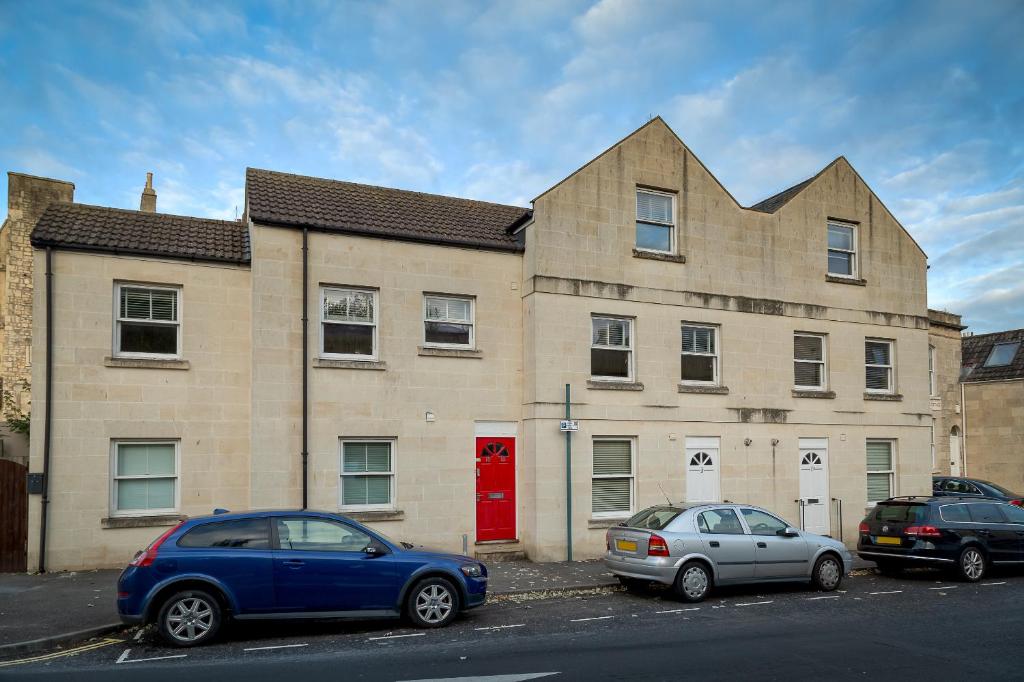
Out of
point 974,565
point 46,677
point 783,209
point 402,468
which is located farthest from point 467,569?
point 783,209

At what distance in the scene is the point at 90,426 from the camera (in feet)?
48.1

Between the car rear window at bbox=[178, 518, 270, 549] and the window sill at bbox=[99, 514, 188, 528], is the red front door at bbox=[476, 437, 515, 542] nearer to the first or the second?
the window sill at bbox=[99, 514, 188, 528]

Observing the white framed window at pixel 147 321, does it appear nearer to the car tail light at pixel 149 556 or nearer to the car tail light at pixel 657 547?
the car tail light at pixel 149 556

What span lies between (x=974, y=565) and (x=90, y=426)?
1628 centimetres

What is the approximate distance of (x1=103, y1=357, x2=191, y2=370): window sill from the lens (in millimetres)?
14859

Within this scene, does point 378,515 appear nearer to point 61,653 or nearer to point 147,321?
point 147,321

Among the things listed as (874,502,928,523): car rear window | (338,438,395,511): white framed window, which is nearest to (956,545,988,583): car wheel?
(874,502,928,523): car rear window

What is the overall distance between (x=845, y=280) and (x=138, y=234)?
1653 centimetres

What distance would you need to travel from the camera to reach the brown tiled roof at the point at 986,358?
1232 inches

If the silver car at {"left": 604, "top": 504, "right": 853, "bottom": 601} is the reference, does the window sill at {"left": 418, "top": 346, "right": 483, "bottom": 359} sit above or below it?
above

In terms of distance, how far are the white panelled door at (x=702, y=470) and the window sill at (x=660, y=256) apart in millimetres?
4077

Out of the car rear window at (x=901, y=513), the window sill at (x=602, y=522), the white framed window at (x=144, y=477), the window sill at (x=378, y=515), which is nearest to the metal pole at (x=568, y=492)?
the window sill at (x=602, y=522)

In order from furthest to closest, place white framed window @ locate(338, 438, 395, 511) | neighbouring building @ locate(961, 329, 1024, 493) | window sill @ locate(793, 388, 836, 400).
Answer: neighbouring building @ locate(961, 329, 1024, 493)
window sill @ locate(793, 388, 836, 400)
white framed window @ locate(338, 438, 395, 511)

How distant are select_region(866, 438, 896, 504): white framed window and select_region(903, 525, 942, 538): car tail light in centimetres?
605
